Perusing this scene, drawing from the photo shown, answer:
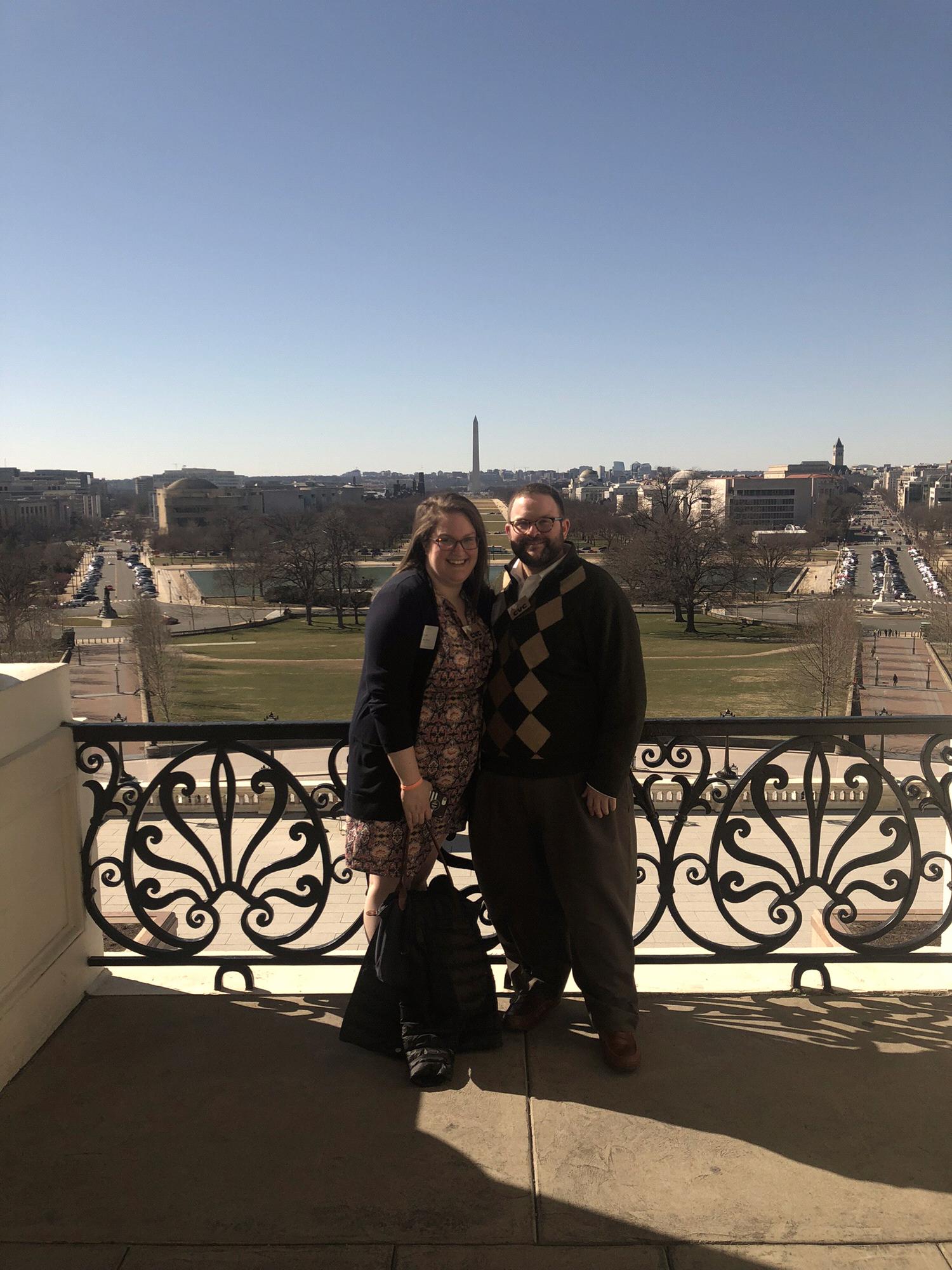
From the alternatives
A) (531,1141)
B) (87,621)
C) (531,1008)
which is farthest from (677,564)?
(531,1141)

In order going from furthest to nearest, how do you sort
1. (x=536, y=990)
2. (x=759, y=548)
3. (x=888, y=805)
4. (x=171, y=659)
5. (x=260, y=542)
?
1. (x=260, y=542)
2. (x=759, y=548)
3. (x=171, y=659)
4. (x=888, y=805)
5. (x=536, y=990)

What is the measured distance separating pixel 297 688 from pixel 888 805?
676 inches

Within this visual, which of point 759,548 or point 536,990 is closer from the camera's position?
point 536,990

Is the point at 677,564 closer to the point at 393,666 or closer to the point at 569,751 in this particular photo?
the point at 569,751

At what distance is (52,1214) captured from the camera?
1911mm

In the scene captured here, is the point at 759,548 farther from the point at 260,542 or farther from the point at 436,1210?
the point at 436,1210

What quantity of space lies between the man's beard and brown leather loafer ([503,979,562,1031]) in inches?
48.8

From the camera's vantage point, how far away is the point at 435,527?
2.42 m

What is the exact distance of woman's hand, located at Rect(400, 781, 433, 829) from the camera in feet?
7.77

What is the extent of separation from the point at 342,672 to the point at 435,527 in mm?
28192

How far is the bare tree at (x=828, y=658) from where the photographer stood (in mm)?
25297

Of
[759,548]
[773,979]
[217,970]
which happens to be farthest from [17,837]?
[759,548]

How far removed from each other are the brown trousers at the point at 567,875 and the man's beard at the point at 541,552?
589mm

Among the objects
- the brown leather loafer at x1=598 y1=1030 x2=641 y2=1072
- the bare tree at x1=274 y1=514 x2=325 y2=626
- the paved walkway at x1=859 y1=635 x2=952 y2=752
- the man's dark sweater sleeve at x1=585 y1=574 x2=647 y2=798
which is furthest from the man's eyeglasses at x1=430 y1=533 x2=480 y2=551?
the bare tree at x1=274 y1=514 x2=325 y2=626
